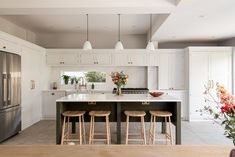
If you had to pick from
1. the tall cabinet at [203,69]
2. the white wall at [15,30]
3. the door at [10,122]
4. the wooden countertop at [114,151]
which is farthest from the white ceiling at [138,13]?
the wooden countertop at [114,151]

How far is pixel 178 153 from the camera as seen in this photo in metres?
1.34

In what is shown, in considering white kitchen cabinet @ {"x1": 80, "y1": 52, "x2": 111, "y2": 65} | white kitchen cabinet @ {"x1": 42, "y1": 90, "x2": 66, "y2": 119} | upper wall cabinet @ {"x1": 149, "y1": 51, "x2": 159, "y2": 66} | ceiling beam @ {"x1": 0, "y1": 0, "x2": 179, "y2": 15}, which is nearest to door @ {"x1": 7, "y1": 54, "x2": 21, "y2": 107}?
ceiling beam @ {"x1": 0, "y1": 0, "x2": 179, "y2": 15}

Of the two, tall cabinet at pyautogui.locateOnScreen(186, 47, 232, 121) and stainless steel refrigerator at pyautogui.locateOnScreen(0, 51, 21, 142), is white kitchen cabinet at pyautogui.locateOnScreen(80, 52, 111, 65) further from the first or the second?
tall cabinet at pyautogui.locateOnScreen(186, 47, 232, 121)

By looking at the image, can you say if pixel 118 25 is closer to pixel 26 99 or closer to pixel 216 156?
pixel 26 99

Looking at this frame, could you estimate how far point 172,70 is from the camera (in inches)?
260

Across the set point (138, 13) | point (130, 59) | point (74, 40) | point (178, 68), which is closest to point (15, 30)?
point (74, 40)

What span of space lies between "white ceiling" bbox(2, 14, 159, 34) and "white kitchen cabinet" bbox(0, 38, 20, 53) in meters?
1.03

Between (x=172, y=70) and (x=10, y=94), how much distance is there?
16.3 feet

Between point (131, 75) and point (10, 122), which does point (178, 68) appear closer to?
point (131, 75)

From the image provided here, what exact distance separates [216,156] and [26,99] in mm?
5011

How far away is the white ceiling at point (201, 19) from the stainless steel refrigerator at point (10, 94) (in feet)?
11.9

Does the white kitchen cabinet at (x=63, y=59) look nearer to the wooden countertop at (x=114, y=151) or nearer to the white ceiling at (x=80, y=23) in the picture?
the white ceiling at (x=80, y=23)

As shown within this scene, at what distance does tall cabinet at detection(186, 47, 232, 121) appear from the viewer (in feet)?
20.2

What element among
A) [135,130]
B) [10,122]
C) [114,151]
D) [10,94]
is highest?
[10,94]
